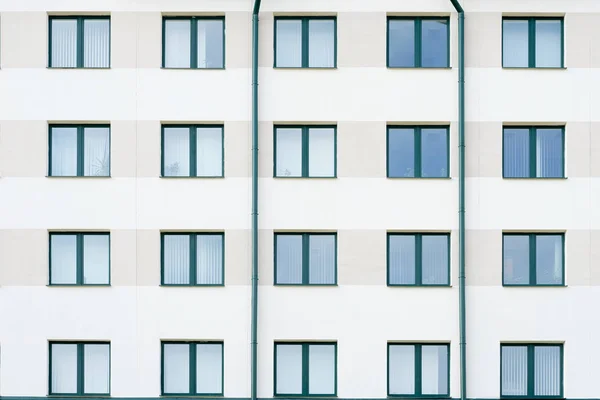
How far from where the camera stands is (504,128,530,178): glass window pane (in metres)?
19.4

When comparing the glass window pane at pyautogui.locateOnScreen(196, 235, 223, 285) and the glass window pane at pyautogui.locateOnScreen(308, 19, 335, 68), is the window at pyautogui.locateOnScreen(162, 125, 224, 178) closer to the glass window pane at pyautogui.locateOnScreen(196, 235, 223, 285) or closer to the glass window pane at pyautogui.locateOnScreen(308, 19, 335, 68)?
the glass window pane at pyautogui.locateOnScreen(196, 235, 223, 285)

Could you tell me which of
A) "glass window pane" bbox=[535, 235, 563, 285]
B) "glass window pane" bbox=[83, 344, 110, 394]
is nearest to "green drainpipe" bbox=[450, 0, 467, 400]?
"glass window pane" bbox=[535, 235, 563, 285]

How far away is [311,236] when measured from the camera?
1928 centimetres

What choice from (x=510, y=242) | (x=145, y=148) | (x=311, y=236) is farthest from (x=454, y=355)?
(x=145, y=148)

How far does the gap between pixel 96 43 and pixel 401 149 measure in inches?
367

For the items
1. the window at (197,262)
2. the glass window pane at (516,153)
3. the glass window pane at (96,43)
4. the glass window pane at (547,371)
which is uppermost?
the glass window pane at (96,43)

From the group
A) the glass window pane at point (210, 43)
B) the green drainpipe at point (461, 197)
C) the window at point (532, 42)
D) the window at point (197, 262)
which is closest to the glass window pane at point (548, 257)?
the green drainpipe at point (461, 197)

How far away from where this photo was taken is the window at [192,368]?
19.0 metres

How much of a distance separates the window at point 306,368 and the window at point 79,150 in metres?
7.32

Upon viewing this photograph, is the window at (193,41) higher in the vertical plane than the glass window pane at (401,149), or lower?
higher

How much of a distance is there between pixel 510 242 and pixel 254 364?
7.95 metres

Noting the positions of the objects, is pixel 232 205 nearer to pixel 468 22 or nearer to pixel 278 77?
pixel 278 77

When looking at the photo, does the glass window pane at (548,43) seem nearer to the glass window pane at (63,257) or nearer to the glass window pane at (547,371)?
the glass window pane at (547,371)

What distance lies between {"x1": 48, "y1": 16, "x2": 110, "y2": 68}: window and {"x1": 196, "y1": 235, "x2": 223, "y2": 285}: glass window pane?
5.81 meters
